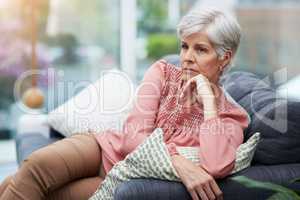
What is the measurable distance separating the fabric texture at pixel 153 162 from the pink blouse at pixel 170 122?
41 millimetres

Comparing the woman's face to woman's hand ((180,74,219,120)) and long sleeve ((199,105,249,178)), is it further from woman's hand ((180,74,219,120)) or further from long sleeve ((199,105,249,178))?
long sleeve ((199,105,249,178))

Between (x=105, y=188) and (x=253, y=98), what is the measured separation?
702mm

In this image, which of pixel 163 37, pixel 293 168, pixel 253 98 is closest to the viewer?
pixel 293 168

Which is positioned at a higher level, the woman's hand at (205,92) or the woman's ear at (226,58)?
the woman's ear at (226,58)

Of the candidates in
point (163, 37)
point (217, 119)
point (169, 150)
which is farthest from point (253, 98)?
point (163, 37)

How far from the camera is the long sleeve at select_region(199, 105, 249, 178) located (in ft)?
4.93

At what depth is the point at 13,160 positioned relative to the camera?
3.62 metres

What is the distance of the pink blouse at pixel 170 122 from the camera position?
161 cm

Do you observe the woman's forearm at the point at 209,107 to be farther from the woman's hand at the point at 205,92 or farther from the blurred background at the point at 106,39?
the blurred background at the point at 106,39

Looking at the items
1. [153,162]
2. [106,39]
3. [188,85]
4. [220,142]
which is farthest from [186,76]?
[106,39]

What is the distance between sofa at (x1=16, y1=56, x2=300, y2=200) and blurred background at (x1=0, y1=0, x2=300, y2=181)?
1931mm

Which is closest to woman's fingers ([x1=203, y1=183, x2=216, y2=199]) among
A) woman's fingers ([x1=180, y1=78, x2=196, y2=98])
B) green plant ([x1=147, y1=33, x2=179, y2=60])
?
woman's fingers ([x1=180, y1=78, x2=196, y2=98])

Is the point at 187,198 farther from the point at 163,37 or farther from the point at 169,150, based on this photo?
the point at 163,37

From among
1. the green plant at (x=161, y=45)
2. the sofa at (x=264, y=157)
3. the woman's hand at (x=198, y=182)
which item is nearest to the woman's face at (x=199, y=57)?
the sofa at (x=264, y=157)
